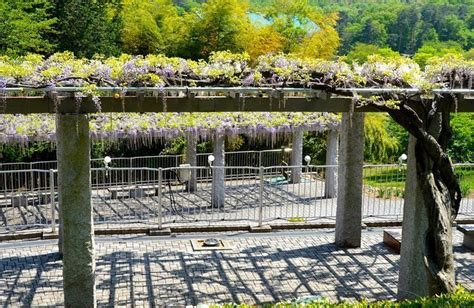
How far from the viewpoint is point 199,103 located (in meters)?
6.60

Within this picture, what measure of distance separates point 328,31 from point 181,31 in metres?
7.30

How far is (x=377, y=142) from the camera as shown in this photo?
23906mm

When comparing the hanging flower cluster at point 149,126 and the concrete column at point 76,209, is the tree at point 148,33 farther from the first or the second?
the concrete column at point 76,209

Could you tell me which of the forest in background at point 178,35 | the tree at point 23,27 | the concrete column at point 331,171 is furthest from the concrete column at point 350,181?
the tree at point 23,27

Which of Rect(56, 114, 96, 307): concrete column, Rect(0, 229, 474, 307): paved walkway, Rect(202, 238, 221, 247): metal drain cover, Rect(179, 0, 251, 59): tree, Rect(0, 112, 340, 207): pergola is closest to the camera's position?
Rect(56, 114, 96, 307): concrete column

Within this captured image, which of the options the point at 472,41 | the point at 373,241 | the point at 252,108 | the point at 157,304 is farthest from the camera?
the point at 472,41

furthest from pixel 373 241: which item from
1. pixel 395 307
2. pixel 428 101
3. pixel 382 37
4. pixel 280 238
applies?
pixel 382 37

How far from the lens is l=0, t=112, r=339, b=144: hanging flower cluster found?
45.3 ft

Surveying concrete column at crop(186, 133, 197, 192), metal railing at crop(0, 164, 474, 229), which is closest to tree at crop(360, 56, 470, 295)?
metal railing at crop(0, 164, 474, 229)

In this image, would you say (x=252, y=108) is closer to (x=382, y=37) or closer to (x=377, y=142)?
(x=377, y=142)

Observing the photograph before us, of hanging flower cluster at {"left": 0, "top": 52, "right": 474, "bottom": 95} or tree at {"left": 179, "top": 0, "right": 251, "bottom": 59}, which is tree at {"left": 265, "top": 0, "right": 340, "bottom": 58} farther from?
hanging flower cluster at {"left": 0, "top": 52, "right": 474, "bottom": 95}

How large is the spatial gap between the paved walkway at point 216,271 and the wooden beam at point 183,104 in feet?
8.20

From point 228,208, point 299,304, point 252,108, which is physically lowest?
point 228,208

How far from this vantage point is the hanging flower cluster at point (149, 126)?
1381 cm
